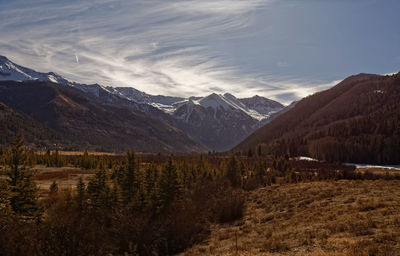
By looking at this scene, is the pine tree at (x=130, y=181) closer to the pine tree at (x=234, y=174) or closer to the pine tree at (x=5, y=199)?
the pine tree at (x=5, y=199)

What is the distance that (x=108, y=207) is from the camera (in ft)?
113

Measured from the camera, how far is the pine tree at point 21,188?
2620cm

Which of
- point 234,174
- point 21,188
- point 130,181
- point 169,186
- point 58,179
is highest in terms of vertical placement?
point 21,188

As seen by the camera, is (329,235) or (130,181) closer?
(329,235)

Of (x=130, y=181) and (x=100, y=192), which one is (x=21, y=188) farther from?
(x=130, y=181)

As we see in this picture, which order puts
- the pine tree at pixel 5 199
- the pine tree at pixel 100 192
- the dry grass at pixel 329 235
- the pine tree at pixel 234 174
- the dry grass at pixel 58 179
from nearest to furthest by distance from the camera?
1. the dry grass at pixel 329 235
2. the pine tree at pixel 5 199
3. the pine tree at pixel 100 192
4. the dry grass at pixel 58 179
5. the pine tree at pixel 234 174

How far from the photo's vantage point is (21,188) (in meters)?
26.5

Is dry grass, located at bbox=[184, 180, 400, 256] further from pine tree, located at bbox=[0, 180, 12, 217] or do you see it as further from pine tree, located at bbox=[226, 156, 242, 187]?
pine tree, located at bbox=[226, 156, 242, 187]

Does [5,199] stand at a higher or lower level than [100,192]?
higher

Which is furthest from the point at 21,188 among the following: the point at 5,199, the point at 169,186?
the point at 169,186

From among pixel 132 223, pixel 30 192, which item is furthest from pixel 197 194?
pixel 30 192

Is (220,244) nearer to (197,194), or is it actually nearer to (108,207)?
(108,207)

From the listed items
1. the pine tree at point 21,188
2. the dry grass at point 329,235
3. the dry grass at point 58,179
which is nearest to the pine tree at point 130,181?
the dry grass at point 58,179

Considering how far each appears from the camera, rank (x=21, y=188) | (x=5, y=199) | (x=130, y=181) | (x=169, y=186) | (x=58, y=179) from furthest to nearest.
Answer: (x=58, y=179), (x=130, y=181), (x=169, y=186), (x=21, y=188), (x=5, y=199)
